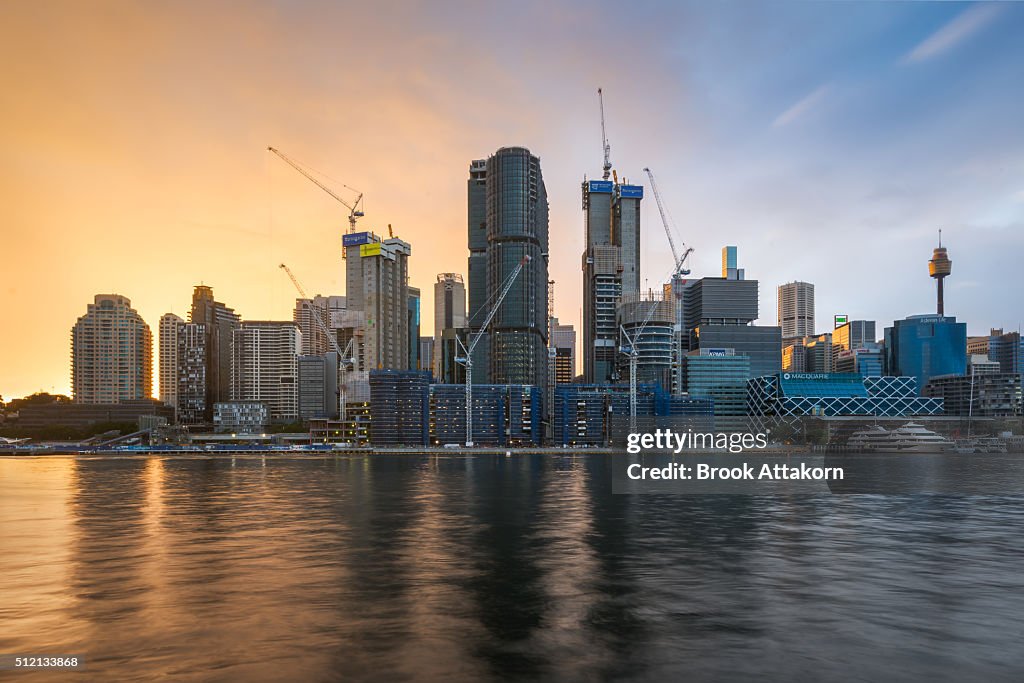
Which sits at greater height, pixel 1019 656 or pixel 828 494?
pixel 1019 656

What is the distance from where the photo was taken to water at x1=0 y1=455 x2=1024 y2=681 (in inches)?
1534

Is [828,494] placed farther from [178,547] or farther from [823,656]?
[178,547]

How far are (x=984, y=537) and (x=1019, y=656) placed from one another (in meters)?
51.3

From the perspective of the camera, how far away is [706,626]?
45250mm

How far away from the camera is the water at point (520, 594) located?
38969 millimetres

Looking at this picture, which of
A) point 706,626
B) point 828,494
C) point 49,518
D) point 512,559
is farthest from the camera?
point 828,494

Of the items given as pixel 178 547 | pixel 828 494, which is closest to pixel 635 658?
pixel 178 547

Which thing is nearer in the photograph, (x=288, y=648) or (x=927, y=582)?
(x=288, y=648)

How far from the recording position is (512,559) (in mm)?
69250

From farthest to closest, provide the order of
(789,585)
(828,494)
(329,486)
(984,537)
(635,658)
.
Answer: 1. (329,486)
2. (828,494)
3. (984,537)
4. (789,585)
5. (635,658)

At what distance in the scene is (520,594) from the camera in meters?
54.4

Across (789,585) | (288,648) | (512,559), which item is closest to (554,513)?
(512,559)

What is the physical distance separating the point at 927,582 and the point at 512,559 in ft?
122

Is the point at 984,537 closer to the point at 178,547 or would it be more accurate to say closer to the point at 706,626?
the point at 706,626
